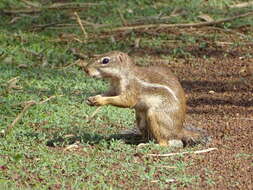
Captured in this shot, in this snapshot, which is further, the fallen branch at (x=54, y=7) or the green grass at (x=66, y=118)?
the fallen branch at (x=54, y=7)

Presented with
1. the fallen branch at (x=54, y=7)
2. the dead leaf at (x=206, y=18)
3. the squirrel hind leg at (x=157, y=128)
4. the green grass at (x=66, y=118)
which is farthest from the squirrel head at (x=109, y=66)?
the fallen branch at (x=54, y=7)

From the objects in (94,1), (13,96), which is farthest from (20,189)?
(94,1)

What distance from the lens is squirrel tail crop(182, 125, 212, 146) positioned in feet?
22.0

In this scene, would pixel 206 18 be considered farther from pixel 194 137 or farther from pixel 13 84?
pixel 194 137

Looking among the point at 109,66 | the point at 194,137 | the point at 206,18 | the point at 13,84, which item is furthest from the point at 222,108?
the point at 206,18

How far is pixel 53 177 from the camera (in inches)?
221

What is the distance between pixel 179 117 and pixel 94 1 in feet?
20.0

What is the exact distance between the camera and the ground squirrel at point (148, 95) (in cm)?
668

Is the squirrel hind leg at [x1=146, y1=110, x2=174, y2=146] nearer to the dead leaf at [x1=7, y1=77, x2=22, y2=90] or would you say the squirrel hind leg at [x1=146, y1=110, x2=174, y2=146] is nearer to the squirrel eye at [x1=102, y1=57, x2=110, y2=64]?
the squirrel eye at [x1=102, y1=57, x2=110, y2=64]

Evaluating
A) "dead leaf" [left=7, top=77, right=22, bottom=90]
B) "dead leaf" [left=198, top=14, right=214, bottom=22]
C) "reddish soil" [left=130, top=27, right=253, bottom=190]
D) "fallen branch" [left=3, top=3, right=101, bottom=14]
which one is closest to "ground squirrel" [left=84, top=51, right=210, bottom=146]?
"reddish soil" [left=130, top=27, right=253, bottom=190]

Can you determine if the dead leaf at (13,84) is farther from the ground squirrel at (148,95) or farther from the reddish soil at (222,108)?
the reddish soil at (222,108)

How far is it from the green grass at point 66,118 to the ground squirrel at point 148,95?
0.67 ft

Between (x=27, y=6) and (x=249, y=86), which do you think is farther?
(x=27, y=6)

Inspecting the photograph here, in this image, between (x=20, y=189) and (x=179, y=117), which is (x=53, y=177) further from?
(x=179, y=117)
